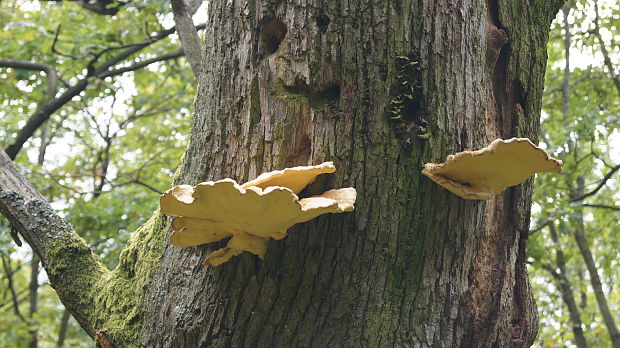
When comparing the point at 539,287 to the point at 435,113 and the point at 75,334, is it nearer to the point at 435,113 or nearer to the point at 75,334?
the point at 75,334

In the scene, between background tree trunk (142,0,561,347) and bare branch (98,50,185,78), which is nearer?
background tree trunk (142,0,561,347)

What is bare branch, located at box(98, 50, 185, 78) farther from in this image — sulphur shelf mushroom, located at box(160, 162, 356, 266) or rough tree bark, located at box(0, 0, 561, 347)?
sulphur shelf mushroom, located at box(160, 162, 356, 266)

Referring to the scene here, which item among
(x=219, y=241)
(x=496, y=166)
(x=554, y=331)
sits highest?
(x=554, y=331)

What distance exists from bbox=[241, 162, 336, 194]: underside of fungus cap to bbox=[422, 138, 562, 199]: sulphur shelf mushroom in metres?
0.40

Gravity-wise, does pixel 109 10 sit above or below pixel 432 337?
above

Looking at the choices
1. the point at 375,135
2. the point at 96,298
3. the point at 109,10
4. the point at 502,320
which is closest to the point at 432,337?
the point at 502,320

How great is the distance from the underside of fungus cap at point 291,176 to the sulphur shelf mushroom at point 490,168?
40 cm

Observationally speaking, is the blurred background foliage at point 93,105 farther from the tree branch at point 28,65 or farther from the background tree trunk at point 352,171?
the background tree trunk at point 352,171

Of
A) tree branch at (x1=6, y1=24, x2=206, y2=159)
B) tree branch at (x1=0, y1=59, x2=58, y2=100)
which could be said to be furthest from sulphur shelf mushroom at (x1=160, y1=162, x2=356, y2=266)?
tree branch at (x1=0, y1=59, x2=58, y2=100)

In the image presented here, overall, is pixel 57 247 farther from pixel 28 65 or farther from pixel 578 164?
pixel 578 164

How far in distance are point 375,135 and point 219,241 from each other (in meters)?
0.76

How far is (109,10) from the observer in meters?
8.14

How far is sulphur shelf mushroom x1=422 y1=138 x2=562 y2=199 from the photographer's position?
1838 millimetres

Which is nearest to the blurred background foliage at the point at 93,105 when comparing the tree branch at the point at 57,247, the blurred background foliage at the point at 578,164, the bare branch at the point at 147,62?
the bare branch at the point at 147,62
